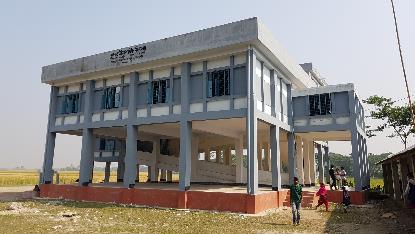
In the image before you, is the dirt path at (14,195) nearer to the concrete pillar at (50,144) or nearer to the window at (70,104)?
the concrete pillar at (50,144)

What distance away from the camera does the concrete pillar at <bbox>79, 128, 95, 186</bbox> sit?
74.4ft

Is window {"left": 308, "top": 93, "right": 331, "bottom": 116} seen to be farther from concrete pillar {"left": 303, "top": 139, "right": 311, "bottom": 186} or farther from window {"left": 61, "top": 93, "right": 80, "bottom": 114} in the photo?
window {"left": 61, "top": 93, "right": 80, "bottom": 114}

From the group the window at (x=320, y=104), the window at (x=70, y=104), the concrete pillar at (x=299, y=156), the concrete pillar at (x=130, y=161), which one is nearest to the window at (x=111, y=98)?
the concrete pillar at (x=130, y=161)

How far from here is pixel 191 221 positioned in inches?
551

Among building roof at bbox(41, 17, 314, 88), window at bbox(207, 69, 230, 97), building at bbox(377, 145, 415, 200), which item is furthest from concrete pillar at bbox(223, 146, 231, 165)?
window at bbox(207, 69, 230, 97)

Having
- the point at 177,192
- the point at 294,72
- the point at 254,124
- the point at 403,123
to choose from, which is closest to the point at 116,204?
the point at 177,192

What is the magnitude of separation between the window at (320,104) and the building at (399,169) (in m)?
4.84

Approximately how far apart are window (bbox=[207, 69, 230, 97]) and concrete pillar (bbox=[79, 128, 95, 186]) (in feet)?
32.9

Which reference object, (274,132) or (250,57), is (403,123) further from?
(250,57)

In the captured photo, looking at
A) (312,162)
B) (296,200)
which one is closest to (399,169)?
(312,162)

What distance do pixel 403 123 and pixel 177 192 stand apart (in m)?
30.8

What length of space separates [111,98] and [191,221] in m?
11.9

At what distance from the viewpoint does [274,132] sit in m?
19.9

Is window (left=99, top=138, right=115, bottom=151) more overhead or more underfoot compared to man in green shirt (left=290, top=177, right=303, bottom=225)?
more overhead
